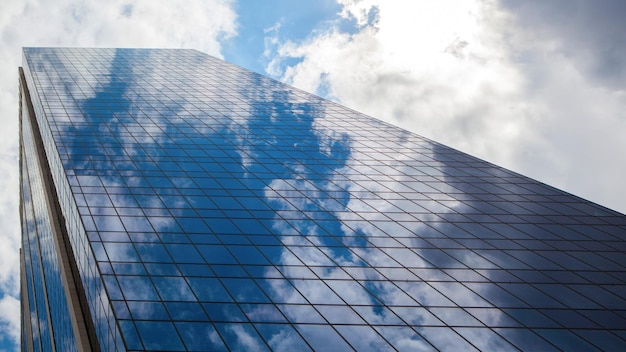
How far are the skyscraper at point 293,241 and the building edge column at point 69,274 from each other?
171 millimetres

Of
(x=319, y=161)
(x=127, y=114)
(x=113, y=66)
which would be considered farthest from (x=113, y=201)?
(x=113, y=66)

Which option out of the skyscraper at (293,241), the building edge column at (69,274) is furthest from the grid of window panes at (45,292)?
the building edge column at (69,274)

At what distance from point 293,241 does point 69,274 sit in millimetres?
16203

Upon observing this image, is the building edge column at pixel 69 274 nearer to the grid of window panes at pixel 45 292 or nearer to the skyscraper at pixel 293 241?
the skyscraper at pixel 293 241

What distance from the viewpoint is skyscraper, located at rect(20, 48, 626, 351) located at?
96.3ft

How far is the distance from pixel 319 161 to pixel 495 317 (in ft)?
93.0

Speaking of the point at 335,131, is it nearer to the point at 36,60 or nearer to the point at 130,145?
the point at 130,145

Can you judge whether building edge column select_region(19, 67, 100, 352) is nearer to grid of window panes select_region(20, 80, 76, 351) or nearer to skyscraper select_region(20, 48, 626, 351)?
skyscraper select_region(20, 48, 626, 351)

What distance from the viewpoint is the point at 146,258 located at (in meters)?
33.0

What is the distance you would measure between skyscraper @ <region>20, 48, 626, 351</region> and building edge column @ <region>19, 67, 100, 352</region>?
171mm

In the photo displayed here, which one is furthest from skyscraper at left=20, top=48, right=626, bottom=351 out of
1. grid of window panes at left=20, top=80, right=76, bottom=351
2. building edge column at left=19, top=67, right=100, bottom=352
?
grid of window panes at left=20, top=80, right=76, bottom=351

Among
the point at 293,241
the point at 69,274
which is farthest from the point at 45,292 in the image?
the point at 293,241

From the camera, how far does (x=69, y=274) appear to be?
40562 millimetres

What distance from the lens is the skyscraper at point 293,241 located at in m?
29.4
